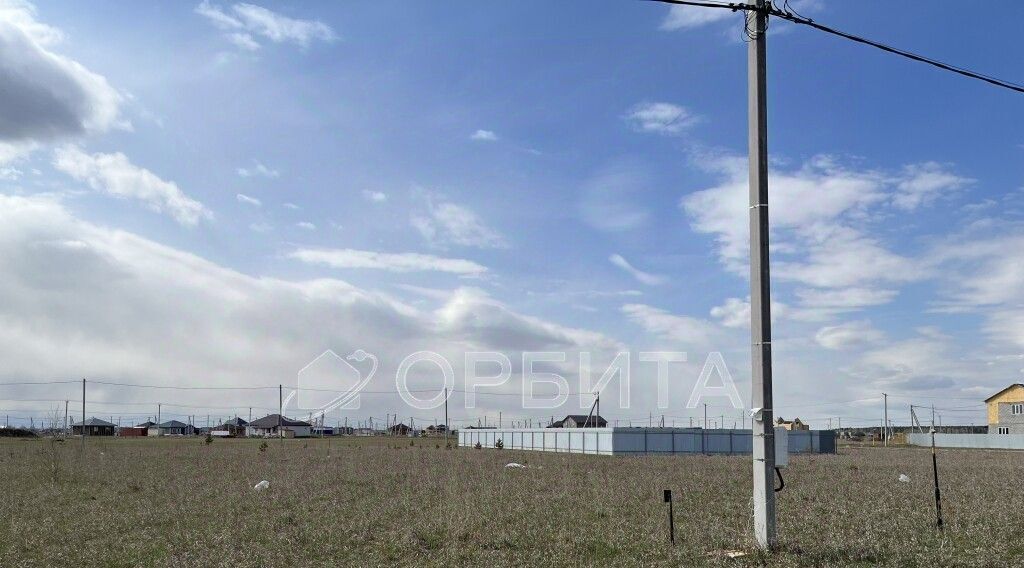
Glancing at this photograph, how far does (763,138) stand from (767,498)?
540 centimetres

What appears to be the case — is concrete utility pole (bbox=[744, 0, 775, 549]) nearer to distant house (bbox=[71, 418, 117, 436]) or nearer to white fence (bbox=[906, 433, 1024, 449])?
white fence (bbox=[906, 433, 1024, 449])

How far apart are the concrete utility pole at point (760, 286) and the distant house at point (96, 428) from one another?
5826 inches

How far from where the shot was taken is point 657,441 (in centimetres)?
5616

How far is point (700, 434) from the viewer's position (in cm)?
5844

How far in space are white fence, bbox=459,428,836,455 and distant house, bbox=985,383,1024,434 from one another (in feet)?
120

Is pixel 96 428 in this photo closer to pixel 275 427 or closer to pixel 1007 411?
pixel 275 427

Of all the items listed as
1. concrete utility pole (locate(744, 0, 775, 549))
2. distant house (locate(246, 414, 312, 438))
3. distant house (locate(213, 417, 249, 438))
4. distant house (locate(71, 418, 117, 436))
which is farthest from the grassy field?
distant house (locate(71, 418, 117, 436))

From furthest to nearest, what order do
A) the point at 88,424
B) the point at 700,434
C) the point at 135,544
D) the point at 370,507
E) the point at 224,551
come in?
the point at 88,424, the point at 700,434, the point at 370,507, the point at 135,544, the point at 224,551

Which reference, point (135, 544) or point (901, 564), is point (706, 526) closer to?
point (901, 564)

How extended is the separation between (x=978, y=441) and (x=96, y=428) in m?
138

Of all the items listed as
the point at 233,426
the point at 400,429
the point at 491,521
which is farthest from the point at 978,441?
the point at 233,426

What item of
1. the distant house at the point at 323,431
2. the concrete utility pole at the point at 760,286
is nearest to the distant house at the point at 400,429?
the distant house at the point at 323,431

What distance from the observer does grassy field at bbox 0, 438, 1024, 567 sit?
1227cm

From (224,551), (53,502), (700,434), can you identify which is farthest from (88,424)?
(224,551)
